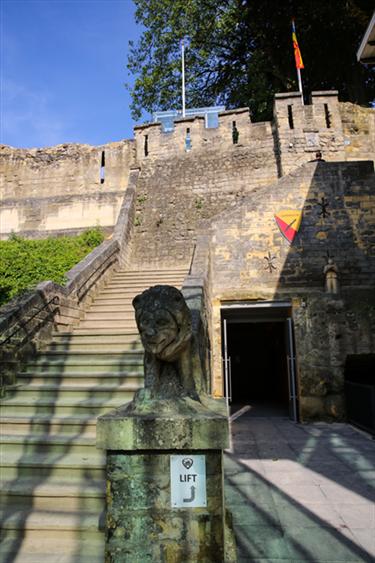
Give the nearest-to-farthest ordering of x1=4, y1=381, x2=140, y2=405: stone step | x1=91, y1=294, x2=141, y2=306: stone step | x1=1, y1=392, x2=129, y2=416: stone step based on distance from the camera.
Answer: x1=1, y1=392, x2=129, y2=416: stone step
x1=4, y1=381, x2=140, y2=405: stone step
x1=91, y1=294, x2=141, y2=306: stone step

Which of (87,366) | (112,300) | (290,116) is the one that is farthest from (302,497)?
(290,116)

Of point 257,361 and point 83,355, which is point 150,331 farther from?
point 257,361

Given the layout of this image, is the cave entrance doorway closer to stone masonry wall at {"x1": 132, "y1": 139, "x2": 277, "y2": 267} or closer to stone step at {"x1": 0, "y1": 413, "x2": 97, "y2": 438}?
stone masonry wall at {"x1": 132, "y1": 139, "x2": 277, "y2": 267}

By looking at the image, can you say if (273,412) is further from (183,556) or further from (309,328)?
(183,556)

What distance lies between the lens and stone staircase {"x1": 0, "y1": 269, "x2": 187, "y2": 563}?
A: 9.40ft

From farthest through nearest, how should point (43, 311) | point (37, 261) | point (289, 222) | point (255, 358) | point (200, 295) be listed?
point (255, 358) < point (37, 261) < point (289, 222) < point (43, 311) < point (200, 295)

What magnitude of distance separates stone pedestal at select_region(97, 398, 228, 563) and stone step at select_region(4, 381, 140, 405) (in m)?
2.60

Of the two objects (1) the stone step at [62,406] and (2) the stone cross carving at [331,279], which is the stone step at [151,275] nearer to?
(2) the stone cross carving at [331,279]

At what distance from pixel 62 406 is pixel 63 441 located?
674 mm

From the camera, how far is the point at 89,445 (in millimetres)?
3816

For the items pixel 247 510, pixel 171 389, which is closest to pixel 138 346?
pixel 247 510

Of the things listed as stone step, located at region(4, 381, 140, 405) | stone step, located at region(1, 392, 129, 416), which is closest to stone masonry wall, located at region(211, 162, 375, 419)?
stone step, located at region(4, 381, 140, 405)

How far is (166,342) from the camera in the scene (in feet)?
7.27

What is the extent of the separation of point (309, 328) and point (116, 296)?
14.8 feet
